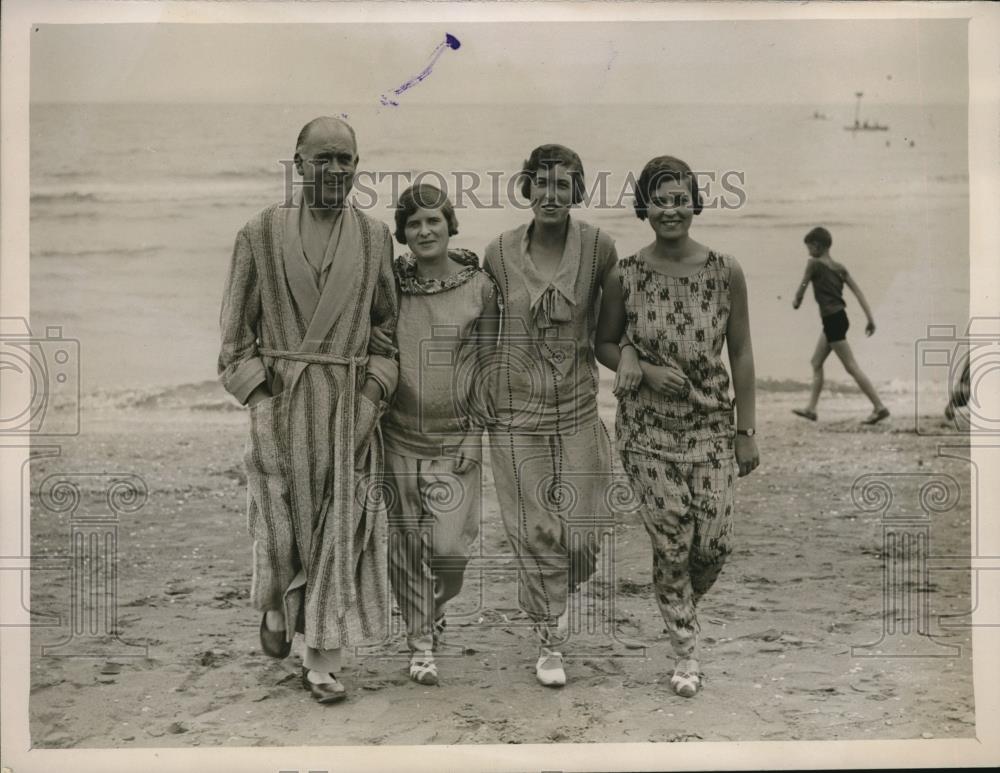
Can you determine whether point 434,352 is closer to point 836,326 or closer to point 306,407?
point 306,407

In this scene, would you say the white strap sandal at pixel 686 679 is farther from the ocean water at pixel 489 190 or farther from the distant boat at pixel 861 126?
the distant boat at pixel 861 126

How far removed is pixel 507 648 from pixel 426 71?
2320 millimetres

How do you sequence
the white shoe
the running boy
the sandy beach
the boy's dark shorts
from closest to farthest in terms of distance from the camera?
the sandy beach, the white shoe, the running boy, the boy's dark shorts

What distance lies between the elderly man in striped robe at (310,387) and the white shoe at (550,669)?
0.64 m

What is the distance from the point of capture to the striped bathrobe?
4340 mm

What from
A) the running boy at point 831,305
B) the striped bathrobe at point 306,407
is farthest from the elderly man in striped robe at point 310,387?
the running boy at point 831,305

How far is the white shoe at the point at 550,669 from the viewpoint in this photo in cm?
456

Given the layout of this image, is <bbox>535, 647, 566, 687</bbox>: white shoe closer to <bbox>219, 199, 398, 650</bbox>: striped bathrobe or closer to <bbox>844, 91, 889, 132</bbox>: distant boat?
<bbox>219, 199, 398, 650</bbox>: striped bathrobe

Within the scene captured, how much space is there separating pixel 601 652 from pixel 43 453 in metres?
2.35

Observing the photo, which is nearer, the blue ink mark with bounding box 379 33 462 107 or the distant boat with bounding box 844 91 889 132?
the blue ink mark with bounding box 379 33 462 107

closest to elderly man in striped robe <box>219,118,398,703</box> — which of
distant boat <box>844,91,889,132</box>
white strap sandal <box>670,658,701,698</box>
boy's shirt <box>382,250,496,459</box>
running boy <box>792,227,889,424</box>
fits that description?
boy's shirt <box>382,250,496,459</box>

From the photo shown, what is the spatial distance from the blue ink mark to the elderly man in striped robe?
2.64 ft

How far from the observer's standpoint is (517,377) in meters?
4.54

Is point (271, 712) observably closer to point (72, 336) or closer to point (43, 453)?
point (43, 453)
